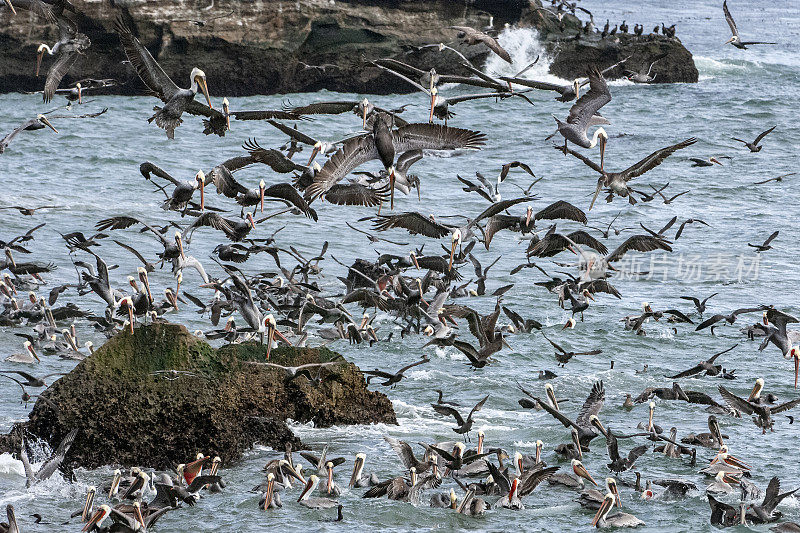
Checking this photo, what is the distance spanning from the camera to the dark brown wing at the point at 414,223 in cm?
1390

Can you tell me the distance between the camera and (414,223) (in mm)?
14422

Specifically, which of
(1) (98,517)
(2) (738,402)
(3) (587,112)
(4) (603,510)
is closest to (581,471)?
(4) (603,510)

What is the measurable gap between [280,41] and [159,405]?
3690 cm

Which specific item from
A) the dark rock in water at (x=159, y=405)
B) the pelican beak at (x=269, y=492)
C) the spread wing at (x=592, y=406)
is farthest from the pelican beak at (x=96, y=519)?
the spread wing at (x=592, y=406)

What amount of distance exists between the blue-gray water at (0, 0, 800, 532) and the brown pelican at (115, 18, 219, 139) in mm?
4054

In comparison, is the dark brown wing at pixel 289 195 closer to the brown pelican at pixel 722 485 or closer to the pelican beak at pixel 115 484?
the pelican beak at pixel 115 484

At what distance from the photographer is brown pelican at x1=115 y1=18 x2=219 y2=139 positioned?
39.8 feet

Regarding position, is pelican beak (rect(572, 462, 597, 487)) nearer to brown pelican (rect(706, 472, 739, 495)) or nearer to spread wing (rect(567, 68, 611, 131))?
brown pelican (rect(706, 472, 739, 495))

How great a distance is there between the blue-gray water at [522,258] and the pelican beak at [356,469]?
0.46 feet

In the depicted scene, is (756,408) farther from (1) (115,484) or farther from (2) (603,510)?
(1) (115,484)

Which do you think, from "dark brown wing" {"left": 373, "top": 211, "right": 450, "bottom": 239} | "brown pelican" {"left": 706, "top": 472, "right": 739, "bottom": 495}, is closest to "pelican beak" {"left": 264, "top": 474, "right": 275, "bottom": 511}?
"dark brown wing" {"left": 373, "top": 211, "right": 450, "bottom": 239}

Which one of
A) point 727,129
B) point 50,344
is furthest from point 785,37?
point 50,344

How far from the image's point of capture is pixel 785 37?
8281cm

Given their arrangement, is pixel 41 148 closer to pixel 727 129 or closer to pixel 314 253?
pixel 314 253
